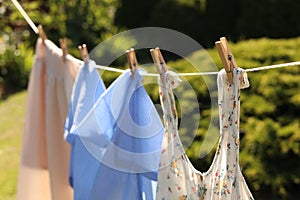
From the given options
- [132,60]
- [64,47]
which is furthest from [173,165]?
[64,47]

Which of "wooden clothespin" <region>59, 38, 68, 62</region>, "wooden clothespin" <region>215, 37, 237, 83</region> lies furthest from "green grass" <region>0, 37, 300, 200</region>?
"wooden clothespin" <region>215, 37, 237, 83</region>

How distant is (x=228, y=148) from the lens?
1550 millimetres

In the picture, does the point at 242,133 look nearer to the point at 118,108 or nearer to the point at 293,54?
the point at 293,54

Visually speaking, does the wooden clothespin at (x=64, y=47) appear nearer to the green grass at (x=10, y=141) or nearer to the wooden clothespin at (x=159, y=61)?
the wooden clothespin at (x=159, y=61)

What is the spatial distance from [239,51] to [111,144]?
2.23m

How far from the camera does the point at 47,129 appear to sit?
243 centimetres

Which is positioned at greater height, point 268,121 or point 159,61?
point 159,61

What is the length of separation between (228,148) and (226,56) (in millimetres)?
236

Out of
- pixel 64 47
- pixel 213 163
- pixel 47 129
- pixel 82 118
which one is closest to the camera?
pixel 213 163

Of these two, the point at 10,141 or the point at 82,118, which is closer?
the point at 82,118

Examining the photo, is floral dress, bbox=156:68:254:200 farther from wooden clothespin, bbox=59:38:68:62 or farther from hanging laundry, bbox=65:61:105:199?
wooden clothespin, bbox=59:38:68:62

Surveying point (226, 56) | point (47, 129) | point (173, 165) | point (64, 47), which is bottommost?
point (173, 165)

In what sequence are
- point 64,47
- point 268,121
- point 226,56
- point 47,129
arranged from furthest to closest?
1. point 268,121
2. point 47,129
3. point 64,47
4. point 226,56

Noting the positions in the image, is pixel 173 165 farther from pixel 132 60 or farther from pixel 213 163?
pixel 132 60
